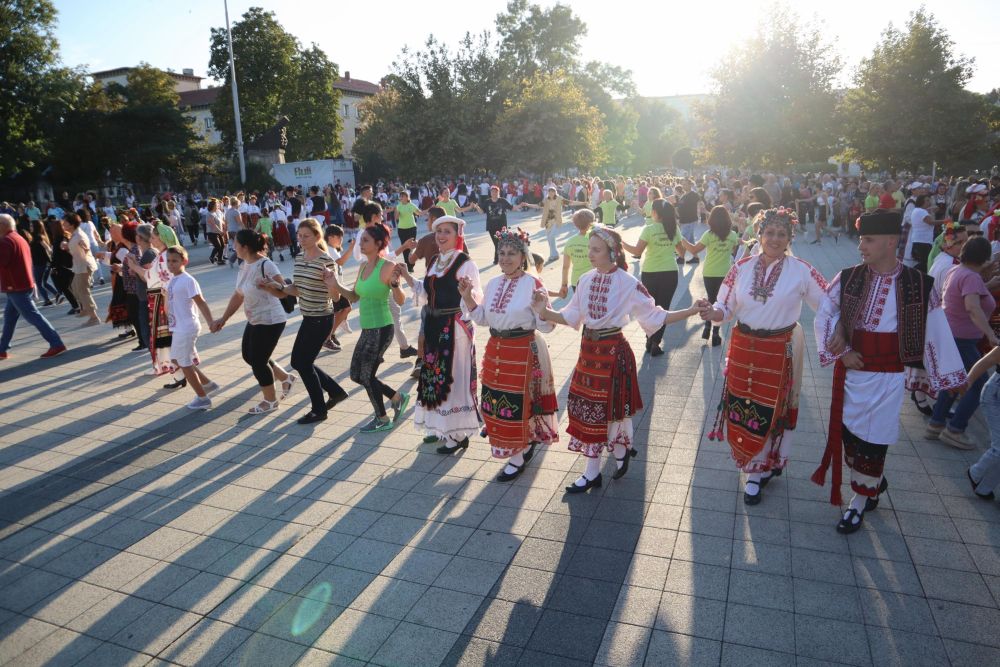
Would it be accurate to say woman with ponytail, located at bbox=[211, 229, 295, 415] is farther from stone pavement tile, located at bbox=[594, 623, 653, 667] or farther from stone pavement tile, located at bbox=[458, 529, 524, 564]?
stone pavement tile, located at bbox=[594, 623, 653, 667]

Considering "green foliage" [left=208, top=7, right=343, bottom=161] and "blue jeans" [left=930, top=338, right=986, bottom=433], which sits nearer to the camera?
"blue jeans" [left=930, top=338, right=986, bottom=433]

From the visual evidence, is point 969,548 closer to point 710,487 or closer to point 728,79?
point 710,487

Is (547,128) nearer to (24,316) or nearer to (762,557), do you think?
(24,316)

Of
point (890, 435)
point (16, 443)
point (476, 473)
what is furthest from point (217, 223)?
point (890, 435)

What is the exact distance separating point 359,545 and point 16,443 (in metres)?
4.60

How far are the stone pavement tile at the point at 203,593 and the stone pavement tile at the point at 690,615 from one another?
8.65 feet

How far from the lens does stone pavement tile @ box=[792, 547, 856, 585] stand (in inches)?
155

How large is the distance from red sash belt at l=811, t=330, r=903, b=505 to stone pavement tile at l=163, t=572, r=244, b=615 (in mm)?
3993

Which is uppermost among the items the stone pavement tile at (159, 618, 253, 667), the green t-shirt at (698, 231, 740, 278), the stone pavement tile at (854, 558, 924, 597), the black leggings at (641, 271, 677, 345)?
the green t-shirt at (698, 231, 740, 278)

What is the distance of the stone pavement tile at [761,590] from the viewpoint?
3.73 m

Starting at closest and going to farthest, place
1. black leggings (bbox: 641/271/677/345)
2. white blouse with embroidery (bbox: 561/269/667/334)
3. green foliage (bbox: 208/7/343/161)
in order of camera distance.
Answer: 1. white blouse with embroidery (bbox: 561/269/667/334)
2. black leggings (bbox: 641/271/677/345)
3. green foliage (bbox: 208/7/343/161)

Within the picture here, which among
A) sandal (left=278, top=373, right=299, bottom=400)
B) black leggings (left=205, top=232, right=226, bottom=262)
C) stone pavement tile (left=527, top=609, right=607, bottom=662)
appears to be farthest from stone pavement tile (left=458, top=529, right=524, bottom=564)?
black leggings (left=205, top=232, right=226, bottom=262)

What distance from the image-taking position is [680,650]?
341cm

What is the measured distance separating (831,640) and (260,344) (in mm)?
5639
